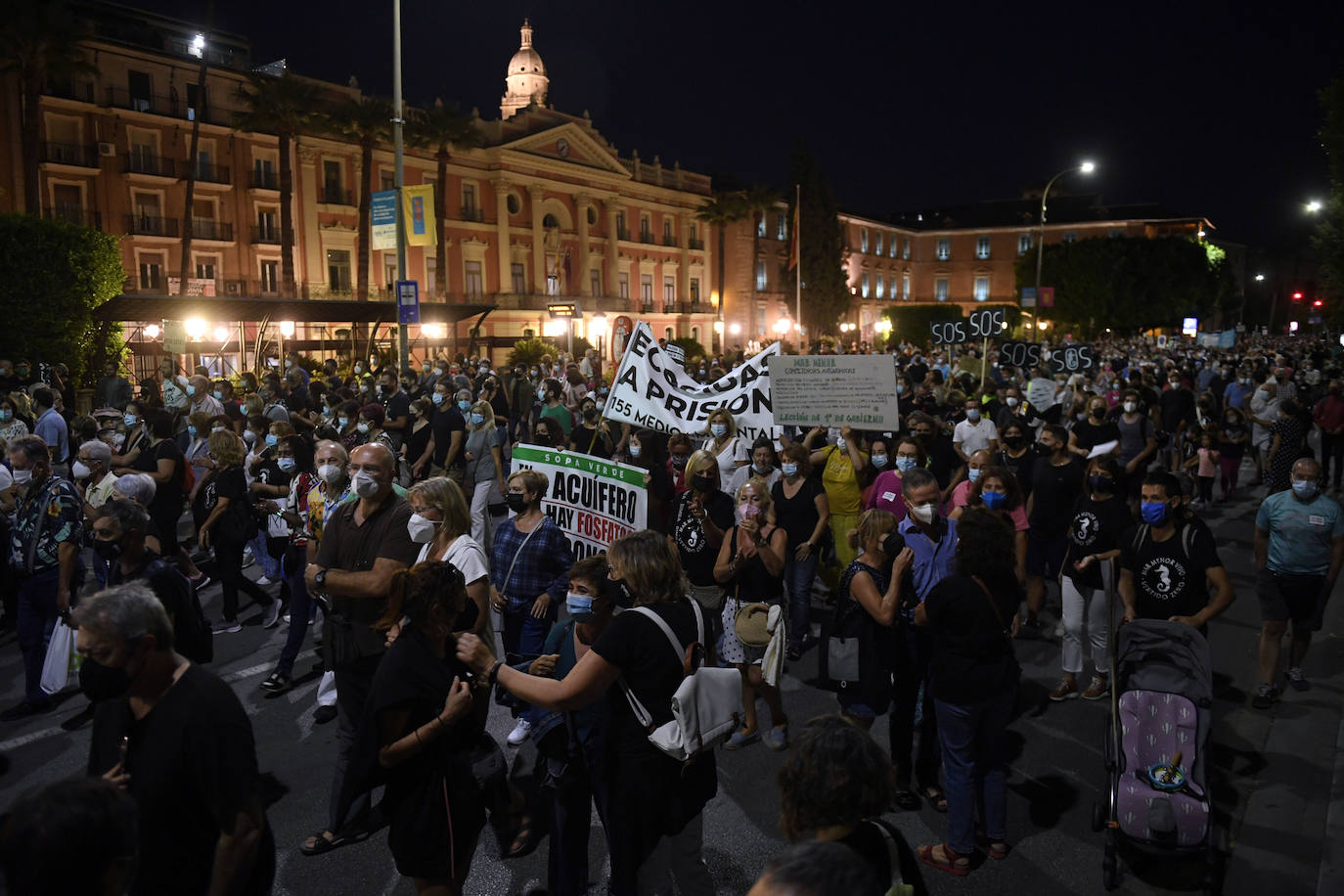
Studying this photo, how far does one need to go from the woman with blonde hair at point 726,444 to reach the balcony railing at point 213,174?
38258mm

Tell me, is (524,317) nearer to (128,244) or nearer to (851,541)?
(128,244)

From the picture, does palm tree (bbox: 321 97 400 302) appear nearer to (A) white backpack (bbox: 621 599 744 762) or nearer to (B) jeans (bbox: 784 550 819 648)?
(B) jeans (bbox: 784 550 819 648)

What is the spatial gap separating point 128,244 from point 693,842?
41605mm

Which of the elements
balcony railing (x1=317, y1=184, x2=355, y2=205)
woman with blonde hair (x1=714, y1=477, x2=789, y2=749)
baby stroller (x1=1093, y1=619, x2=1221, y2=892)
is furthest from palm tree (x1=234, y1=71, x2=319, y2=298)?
baby stroller (x1=1093, y1=619, x2=1221, y2=892)

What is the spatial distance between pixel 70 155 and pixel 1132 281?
191 feet

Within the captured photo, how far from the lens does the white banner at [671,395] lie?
9.03 meters

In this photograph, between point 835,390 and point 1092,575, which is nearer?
point 1092,575

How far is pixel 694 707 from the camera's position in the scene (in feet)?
11.3

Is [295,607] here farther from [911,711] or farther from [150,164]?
[150,164]

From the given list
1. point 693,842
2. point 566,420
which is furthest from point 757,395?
point 693,842

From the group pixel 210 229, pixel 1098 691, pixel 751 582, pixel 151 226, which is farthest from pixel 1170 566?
pixel 210 229

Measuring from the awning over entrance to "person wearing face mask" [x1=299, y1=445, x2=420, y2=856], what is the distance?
795 inches

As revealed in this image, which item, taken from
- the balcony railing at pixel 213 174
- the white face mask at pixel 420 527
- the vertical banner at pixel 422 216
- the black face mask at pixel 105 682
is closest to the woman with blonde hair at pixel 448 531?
the white face mask at pixel 420 527

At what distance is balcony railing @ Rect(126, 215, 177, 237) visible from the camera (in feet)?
121
